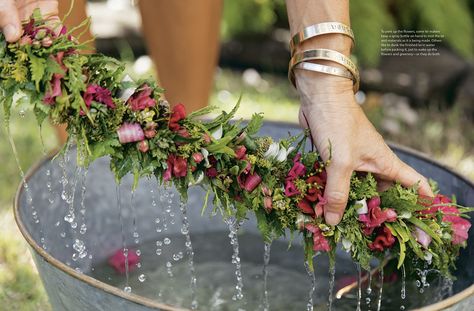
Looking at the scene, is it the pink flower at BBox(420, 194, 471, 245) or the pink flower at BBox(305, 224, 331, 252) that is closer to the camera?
the pink flower at BBox(305, 224, 331, 252)

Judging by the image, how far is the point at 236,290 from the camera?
179 cm

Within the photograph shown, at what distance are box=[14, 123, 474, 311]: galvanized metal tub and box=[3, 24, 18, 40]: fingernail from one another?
344mm

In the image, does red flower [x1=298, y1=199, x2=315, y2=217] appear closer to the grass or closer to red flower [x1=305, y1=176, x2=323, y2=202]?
red flower [x1=305, y1=176, x2=323, y2=202]

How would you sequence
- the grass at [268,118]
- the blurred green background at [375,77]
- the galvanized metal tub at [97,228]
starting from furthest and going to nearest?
the blurred green background at [375,77] < the grass at [268,118] < the galvanized metal tub at [97,228]

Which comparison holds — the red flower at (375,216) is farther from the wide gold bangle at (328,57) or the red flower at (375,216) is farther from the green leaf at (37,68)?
the green leaf at (37,68)

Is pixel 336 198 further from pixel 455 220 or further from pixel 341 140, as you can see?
pixel 455 220

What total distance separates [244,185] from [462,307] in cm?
46

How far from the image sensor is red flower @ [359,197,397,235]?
4.47 ft

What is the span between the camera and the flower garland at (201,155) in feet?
4.24

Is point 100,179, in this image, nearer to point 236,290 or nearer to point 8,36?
point 236,290

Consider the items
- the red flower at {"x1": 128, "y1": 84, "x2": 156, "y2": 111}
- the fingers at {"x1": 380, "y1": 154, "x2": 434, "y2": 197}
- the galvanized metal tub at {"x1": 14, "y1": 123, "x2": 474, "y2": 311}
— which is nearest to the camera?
the galvanized metal tub at {"x1": 14, "y1": 123, "x2": 474, "y2": 311}

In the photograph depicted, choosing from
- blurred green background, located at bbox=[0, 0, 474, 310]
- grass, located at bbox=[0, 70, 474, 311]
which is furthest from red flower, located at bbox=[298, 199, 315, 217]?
blurred green background, located at bbox=[0, 0, 474, 310]

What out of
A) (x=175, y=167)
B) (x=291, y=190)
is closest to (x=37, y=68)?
(x=175, y=167)

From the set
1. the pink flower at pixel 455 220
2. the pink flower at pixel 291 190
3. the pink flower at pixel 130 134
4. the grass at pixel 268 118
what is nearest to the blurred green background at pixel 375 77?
the grass at pixel 268 118
